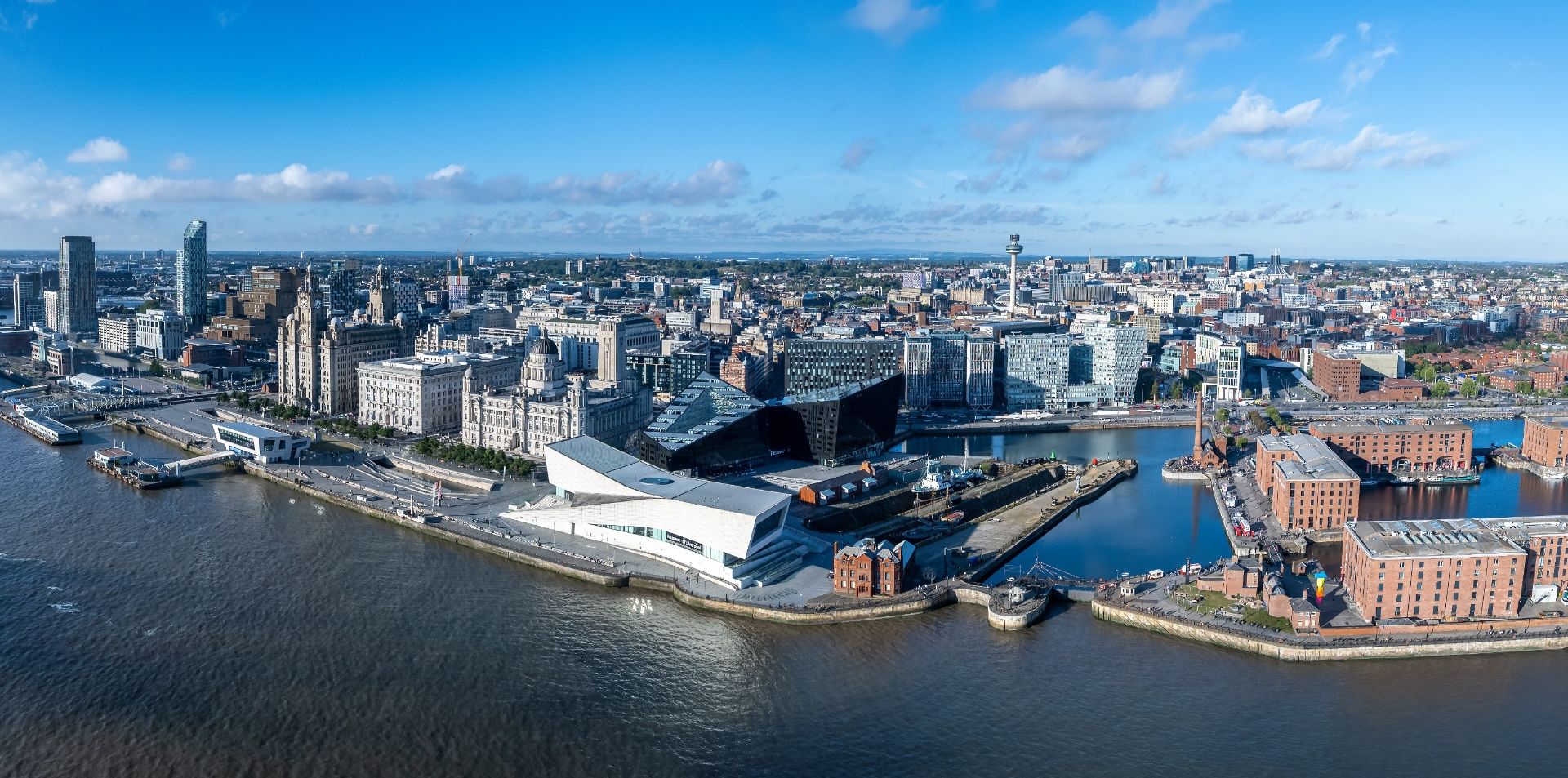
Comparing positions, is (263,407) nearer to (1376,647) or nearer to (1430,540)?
(1376,647)

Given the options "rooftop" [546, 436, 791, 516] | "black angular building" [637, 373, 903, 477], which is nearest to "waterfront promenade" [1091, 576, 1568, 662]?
"rooftop" [546, 436, 791, 516]

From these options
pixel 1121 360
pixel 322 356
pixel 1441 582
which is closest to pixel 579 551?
pixel 1441 582

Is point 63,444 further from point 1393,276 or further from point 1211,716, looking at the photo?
point 1393,276

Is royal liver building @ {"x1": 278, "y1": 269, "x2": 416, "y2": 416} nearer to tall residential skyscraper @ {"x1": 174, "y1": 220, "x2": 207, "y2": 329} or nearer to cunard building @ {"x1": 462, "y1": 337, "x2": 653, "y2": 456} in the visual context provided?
cunard building @ {"x1": 462, "y1": 337, "x2": 653, "y2": 456}

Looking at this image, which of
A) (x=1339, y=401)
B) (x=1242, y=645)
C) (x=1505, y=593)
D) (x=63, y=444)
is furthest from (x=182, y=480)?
(x=1339, y=401)

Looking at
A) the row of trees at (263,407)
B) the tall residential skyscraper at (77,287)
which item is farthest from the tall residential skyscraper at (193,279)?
the row of trees at (263,407)

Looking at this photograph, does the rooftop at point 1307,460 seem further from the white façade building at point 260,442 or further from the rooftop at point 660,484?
the white façade building at point 260,442
